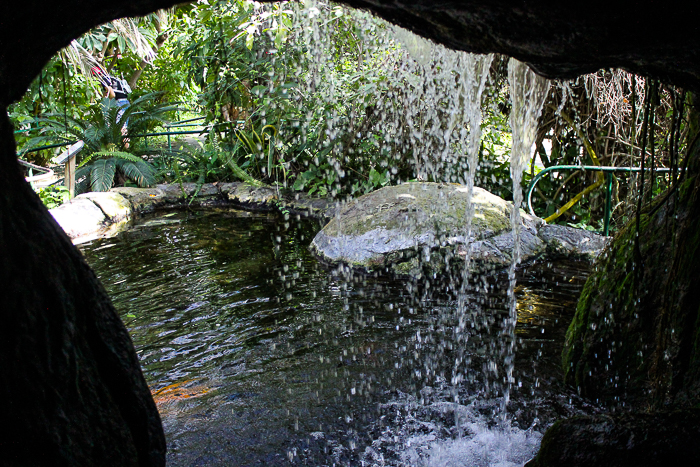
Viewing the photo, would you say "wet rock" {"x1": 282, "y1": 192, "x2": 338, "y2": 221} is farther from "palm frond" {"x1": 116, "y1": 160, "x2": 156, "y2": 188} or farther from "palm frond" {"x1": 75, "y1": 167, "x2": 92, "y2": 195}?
"palm frond" {"x1": 75, "y1": 167, "x2": 92, "y2": 195}

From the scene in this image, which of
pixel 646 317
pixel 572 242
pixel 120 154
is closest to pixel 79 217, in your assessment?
pixel 120 154

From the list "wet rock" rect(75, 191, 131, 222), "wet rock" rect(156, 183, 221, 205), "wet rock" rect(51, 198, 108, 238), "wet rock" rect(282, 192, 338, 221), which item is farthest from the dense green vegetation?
"wet rock" rect(51, 198, 108, 238)

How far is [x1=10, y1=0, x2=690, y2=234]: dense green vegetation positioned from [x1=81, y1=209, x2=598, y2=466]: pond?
96.7 inches

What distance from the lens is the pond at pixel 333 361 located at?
2838 millimetres

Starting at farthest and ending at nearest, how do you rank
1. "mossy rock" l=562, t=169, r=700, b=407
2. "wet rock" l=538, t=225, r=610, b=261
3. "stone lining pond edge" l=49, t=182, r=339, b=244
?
"stone lining pond edge" l=49, t=182, r=339, b=244 → "wet rock" l=538, t=225, r=610, b=261 → "mossy rock" l=562, t=169, r=700, b=407

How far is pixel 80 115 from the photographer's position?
11156mm

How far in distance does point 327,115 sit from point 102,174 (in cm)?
445

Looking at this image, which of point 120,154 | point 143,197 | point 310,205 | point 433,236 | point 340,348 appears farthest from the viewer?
point 120,154

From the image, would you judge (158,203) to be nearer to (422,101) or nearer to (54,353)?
(422,101)

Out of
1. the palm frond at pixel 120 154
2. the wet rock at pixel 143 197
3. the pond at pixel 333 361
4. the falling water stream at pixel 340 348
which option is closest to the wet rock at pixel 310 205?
the falling water stream at pixel 340 348

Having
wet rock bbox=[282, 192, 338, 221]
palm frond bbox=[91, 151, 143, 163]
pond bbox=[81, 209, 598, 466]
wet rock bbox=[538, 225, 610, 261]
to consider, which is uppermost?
palm frond bbox=[91, 151, 143, 163]

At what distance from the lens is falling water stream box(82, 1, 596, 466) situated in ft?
9.39

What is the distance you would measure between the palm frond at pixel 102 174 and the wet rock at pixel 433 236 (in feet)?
17.6

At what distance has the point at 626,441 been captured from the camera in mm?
1696
